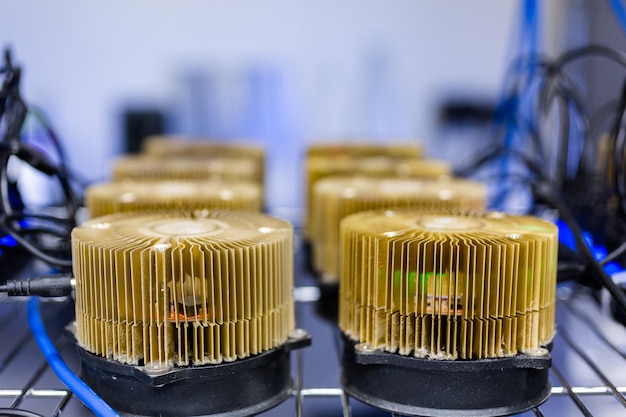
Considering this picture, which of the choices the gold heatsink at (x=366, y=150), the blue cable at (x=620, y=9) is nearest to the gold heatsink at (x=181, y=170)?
the gold heatsink at (x=366, y=150)

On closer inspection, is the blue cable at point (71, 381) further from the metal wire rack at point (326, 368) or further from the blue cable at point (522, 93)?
the blue cable at point (522, 93)

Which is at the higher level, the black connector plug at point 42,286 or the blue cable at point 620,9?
the blue cable at point 620,9

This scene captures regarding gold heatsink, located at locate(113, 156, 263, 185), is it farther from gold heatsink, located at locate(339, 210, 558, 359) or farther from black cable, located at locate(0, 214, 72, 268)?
gold heatsink, located at locate(339, 210, 558, 359)

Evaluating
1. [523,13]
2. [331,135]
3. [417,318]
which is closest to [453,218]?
[417,318]

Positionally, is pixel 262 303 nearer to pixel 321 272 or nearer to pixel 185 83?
pixel 321 272

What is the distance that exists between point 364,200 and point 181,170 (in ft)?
1.22

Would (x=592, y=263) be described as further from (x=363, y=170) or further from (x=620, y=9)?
(x=363, y=170)

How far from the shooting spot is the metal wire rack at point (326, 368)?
651 mm

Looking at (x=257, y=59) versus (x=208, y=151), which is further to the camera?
(x=257, y=59)

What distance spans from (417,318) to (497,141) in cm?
99

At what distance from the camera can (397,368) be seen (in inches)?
25.5

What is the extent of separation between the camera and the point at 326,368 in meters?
0.76

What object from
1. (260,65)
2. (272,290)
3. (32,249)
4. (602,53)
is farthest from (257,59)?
(272,290)

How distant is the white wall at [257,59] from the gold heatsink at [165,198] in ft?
6.22
